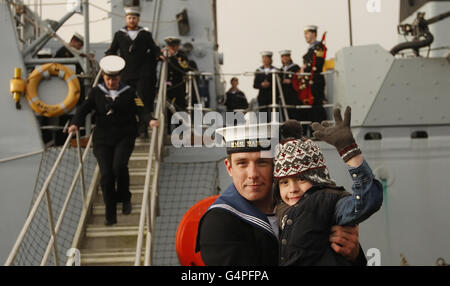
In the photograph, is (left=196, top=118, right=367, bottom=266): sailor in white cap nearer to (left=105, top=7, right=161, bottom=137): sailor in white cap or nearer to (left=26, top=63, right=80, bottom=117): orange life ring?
(left=105, top=7, right=161, bottom=137): sailor in white cap

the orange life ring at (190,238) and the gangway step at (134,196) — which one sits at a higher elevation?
the orange life ring at (190,238)

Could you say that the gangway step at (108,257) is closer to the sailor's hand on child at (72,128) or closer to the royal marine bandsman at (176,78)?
the sailor's hand on child at (72,128)

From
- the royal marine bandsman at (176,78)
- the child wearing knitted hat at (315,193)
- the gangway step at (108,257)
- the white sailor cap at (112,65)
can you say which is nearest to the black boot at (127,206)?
the gangway step at (108,257)

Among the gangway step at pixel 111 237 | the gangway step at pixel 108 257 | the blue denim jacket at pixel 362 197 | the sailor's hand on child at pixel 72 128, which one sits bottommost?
the gangway step at pixel 108 257

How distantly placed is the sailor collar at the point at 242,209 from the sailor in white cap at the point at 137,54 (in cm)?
461

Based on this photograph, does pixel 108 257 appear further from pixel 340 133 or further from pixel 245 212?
pixel 340 133

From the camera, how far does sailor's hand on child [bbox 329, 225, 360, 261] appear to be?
1944 millimetres

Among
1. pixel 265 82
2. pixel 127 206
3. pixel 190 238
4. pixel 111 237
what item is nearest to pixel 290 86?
pixel 265 82

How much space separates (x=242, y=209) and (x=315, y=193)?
0.23m

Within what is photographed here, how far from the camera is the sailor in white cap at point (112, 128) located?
539cm

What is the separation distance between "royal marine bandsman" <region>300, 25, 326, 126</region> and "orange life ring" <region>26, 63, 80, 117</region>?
254cm

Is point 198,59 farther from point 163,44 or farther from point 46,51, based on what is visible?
point 46,51

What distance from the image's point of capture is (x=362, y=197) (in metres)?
1.85

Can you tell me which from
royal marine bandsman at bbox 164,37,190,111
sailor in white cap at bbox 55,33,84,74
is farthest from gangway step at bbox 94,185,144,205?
sailor in white cap at bbox 55,33,84,74
